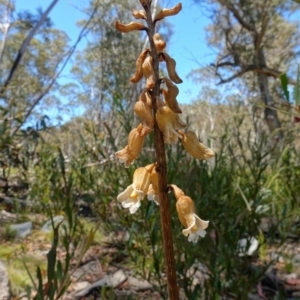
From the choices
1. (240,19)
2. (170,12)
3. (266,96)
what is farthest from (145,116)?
(266,96)

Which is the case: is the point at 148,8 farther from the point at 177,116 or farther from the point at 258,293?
the point at 258,293

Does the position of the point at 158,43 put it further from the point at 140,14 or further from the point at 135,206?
the point at 135,206

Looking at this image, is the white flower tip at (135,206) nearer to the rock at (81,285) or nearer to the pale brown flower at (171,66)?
the pale brown flower at (171,66)

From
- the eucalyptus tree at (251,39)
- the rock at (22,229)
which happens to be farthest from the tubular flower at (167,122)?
the eucalyptus tree at (251,39)

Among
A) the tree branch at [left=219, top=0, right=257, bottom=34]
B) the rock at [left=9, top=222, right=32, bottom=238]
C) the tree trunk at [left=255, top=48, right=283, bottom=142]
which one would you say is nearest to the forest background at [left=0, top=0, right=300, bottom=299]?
the rock at [left=9, top=222, right=32, bottom=238]

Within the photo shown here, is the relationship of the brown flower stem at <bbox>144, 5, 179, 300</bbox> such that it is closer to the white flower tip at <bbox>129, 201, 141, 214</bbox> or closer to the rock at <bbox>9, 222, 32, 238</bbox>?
the white flower tip at <bbox>129, 201, 141, 214</bbox>

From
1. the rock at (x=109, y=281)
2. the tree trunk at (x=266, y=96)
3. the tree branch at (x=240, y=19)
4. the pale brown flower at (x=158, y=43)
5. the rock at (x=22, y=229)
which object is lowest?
the rock at (x=109, y=281)
